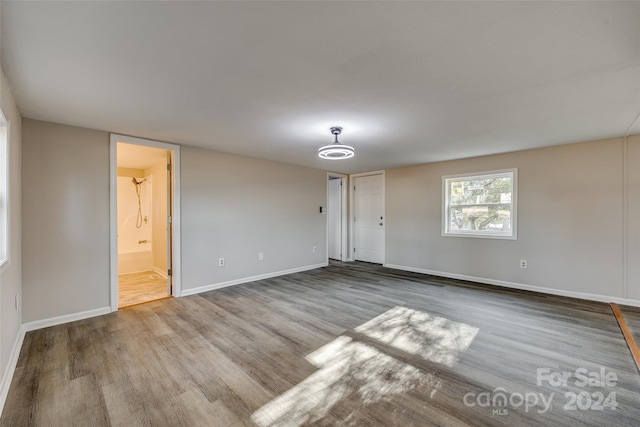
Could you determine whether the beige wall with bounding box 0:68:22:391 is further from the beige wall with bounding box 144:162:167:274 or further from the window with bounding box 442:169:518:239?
the window with bounding box 442:169:518:239

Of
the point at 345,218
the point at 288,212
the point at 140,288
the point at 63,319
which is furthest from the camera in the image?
the point at 345,218

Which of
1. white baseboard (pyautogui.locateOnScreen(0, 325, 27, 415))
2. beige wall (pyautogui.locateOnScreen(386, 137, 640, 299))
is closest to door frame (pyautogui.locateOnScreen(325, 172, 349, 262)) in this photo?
beige wall (pyautogui.locateOnScreen(386, 137, 640, 299))

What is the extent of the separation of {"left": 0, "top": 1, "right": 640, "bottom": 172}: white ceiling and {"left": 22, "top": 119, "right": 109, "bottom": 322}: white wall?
11.6 inches

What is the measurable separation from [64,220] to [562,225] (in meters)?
6.61

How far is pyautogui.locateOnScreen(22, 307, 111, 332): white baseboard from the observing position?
9.30 feet

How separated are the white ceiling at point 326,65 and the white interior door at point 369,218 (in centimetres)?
324

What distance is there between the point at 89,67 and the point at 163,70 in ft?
1.63

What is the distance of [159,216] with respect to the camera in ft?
17.2

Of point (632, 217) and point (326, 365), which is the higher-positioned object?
point (632, 217)

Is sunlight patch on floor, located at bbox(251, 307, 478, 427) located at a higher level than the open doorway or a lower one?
lower

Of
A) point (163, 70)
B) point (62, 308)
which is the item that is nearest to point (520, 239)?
point (163, 70)

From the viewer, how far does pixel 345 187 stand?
22.9 feet

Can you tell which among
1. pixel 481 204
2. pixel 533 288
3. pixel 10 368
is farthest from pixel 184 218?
pixel 533 288

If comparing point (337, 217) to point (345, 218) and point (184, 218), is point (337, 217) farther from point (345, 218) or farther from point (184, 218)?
point (184, 218)
